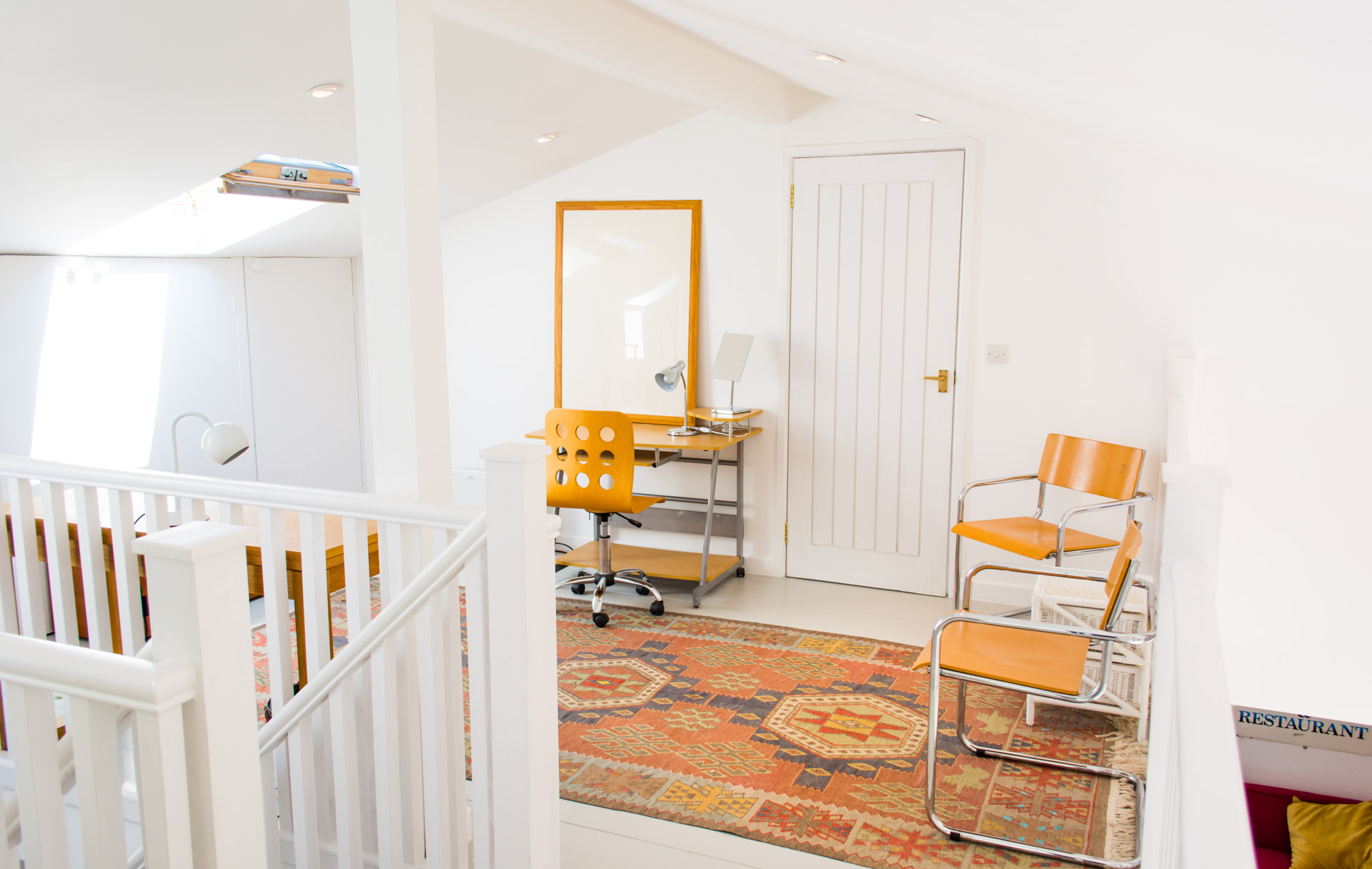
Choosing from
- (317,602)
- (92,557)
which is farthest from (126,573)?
(317,602)

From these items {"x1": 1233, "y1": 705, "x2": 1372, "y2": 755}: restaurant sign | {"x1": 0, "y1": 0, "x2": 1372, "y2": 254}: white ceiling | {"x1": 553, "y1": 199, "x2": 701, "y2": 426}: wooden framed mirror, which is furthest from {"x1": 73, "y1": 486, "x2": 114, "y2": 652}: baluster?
{"x1": 1233, "y1": 705, "x2": 1372, "y2": 755}: restaurant sign

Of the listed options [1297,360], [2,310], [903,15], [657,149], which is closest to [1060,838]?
[903,15]

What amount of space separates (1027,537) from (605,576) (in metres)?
1.88

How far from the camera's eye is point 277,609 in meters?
2.10

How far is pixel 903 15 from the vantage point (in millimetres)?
1559

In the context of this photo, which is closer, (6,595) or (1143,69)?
(1143,69)

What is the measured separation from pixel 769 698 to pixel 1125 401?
2118mm

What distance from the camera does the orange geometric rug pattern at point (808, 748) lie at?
2.53 m

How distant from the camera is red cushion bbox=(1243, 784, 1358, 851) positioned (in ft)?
14.5

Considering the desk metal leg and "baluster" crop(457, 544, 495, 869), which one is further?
the desk metal leg

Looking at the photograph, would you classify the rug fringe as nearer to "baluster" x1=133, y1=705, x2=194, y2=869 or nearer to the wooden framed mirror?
"baluster" x1=133, y1=705, x2=194, y2=869

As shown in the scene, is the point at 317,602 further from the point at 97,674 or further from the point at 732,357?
the point at 732,357

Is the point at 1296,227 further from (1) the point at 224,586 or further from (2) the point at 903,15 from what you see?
(1) the point at 224,586

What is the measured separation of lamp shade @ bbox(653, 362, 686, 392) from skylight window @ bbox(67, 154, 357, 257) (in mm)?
1832
